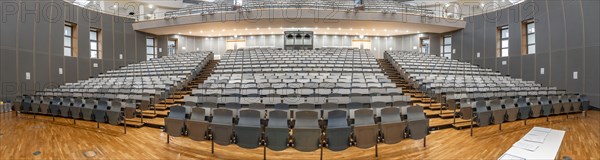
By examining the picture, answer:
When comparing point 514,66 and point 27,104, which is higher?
point 514,66

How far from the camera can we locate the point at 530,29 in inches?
377

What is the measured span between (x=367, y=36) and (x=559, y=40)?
7.99 m

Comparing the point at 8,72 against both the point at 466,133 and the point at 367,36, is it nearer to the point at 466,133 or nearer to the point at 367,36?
the point at 466,133

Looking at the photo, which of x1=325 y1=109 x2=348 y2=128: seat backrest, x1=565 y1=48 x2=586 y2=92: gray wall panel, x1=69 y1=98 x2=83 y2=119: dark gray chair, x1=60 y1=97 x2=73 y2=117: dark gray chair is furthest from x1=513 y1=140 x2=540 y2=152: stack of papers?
x1=565 y1=48 x2=586 y2=92: gray wall panel

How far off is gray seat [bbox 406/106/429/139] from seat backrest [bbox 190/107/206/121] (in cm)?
255

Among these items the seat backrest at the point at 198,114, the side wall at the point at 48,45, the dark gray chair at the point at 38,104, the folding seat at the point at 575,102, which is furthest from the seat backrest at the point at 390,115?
the side wall at the point at 48,45

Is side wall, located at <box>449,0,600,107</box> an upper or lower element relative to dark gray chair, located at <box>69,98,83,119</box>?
upper

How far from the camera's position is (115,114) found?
15.1ft

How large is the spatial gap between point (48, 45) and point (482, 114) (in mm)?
11857

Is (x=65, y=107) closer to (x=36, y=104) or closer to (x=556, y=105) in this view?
(x=36, y=104)

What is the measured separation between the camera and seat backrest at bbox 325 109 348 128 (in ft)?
10.7

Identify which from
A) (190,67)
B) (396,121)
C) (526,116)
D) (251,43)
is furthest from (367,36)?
(396,121)

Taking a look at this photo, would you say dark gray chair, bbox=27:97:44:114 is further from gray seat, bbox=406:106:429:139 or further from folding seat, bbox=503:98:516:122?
folding seat, bbox=503:98:516:122

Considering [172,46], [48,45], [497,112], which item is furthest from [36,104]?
[172,46]
